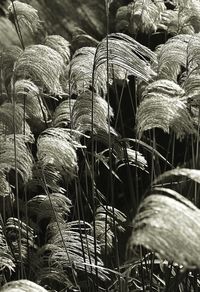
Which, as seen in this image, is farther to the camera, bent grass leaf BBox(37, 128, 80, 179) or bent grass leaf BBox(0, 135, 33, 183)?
bent grass leaf BBox(0, 135, 33, 183)

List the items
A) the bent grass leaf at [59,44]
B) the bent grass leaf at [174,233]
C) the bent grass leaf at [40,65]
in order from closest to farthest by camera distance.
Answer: the bent grass leaf at [174,233]
the bent grass leaf at [40,65]
the bent grass leaf at [59,44]

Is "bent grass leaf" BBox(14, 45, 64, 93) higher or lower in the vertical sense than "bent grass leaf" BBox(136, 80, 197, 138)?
higher

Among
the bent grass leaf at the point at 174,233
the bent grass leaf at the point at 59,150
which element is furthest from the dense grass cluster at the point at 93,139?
the bent grass leaf at the point at 174,233

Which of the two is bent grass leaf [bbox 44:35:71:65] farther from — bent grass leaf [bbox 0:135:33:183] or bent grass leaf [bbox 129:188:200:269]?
bent grass leaf [bbox 129:188:200:269]

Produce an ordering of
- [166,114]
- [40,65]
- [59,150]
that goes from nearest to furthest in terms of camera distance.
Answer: [166,114] < [59,150] < [40,65]

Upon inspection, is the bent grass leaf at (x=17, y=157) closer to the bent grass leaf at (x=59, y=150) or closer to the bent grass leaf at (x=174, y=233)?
the bent grass leaf at (x=59, y=150)

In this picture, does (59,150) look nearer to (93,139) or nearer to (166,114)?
(166,114)

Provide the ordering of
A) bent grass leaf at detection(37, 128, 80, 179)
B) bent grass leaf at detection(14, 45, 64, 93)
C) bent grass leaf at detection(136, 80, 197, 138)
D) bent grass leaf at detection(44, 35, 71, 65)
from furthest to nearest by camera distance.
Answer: bent grass leaf at detection(44, 35, 71, 65) < bent grass leaf at detection(14, 45, 64, 93) < bent grass leaf at detection(37, 128, 80, 179) < bent grass leaf at detection(136, 80, 197, 138)

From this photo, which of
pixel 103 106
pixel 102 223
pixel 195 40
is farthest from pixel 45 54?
pixel 102 223

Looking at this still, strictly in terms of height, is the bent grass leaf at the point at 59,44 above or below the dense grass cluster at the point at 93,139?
above

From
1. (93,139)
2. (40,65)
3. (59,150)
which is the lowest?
(59,150)

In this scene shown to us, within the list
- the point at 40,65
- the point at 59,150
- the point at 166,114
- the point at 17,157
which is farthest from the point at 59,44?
the point at 166,114

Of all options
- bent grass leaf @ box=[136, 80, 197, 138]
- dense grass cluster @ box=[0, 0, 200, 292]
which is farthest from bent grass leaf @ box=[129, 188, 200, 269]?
bent grass leaf @ box=[136, 80, 197, 138]

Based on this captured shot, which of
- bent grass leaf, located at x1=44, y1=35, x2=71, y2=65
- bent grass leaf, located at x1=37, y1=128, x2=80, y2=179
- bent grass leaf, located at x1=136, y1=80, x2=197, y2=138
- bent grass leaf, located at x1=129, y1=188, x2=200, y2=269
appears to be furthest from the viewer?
bent grass leaf, located at x1=44, y1=35, x2=71, y2=65
